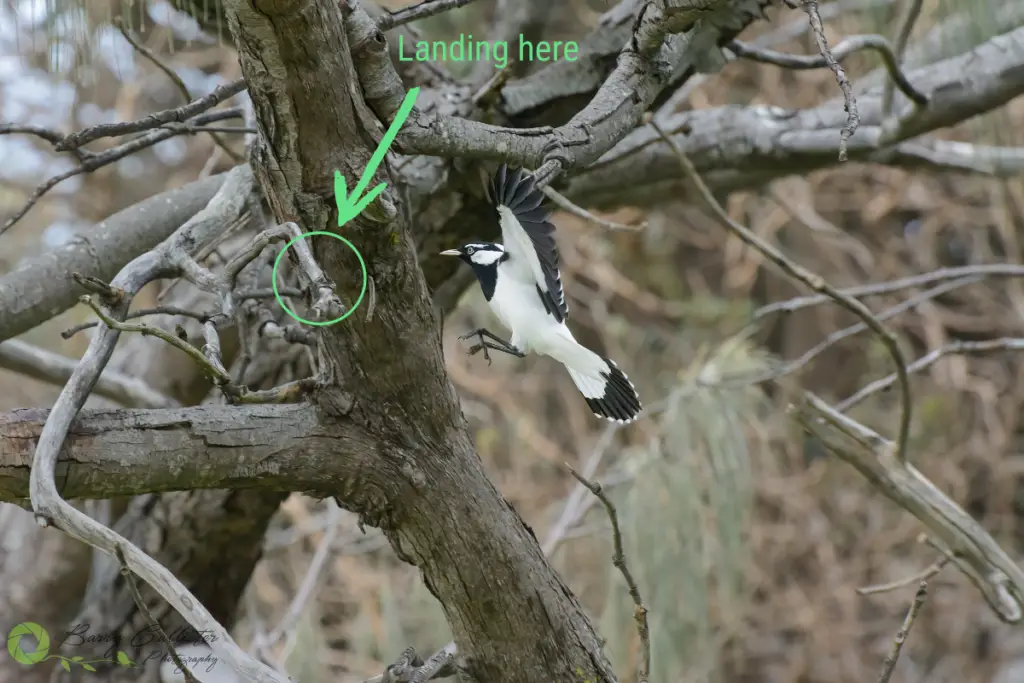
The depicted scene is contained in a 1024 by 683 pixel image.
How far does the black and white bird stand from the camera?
0.66 meters

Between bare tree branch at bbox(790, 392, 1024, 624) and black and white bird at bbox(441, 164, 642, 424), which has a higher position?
black and white bird at bbox(441, 164, 642, 424)

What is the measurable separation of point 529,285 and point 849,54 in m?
0.61

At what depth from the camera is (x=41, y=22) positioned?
2.57 ft

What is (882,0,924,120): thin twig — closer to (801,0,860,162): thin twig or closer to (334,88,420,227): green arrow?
(801,0,860,162): thin twig

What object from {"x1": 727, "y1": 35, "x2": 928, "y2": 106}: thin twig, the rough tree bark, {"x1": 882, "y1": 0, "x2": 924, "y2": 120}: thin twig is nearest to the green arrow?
the rough tree bark

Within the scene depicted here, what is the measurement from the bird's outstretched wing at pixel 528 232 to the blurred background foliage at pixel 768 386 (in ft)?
4.69

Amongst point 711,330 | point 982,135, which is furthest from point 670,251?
point 982,135

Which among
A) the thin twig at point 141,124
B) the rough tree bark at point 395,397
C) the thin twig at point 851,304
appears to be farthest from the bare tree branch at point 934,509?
the thin twig at point 141,124

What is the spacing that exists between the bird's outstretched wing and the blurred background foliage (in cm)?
143

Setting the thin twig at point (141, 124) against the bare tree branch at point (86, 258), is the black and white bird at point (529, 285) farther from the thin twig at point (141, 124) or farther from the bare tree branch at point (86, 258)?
the bare tree branch at point (86, 258)

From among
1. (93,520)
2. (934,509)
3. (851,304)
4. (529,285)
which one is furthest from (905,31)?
(93,520)

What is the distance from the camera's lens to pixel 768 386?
216 cm

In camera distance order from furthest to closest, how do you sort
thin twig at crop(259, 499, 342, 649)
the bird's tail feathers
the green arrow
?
thin twig at crop(259, 499, 342, 649) < the bird's tail feathers < the green arrow

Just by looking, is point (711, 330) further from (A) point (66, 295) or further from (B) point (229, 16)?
(B) point (229, 16)
